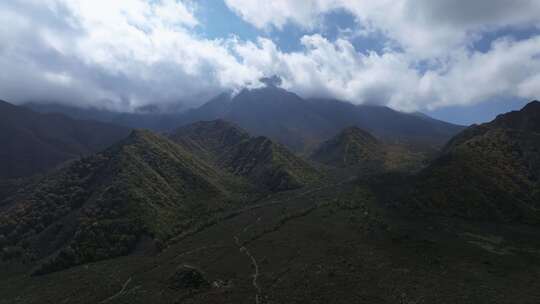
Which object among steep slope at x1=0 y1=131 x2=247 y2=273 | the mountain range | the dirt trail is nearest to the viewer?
the dirt trail

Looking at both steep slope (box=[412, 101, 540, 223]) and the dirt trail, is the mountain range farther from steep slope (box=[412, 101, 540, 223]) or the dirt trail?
steep slope (box=[412, 101, 540, 223])

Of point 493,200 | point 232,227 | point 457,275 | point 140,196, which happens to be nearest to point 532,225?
point 493,200

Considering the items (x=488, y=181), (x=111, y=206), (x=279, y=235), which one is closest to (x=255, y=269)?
(x=279, y=235)

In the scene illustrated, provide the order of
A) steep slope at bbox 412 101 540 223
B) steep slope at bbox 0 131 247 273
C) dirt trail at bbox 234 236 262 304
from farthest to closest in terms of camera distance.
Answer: steep slope at bbox 412 101 540 223
steep slope at bbox 0 131 247 273
dirt trail at bbox 234 236 262 304

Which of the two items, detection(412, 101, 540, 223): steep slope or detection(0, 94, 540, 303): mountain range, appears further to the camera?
detection(412, 101, 540, 223): steep slope

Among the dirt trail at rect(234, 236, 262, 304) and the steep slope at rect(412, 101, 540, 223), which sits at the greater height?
the steep slope at rect(412, 101, 540, 223)

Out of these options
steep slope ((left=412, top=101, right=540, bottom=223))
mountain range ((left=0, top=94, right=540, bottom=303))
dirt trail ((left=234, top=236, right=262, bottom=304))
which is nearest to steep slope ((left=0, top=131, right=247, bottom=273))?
mountain range ((left=0, top=94, right=540, bottom=303))

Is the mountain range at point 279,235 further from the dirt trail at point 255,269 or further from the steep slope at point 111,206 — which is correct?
the steep slope at point 111,206

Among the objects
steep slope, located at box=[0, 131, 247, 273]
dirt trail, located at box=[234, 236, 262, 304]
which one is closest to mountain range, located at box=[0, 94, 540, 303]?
dirt trail, located at box=[234, 236, 262, 304]
